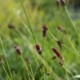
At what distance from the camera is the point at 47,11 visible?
7.40 meters

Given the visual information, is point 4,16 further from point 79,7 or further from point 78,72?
point 79,7

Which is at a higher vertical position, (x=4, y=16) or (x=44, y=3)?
(x=4, y=16)

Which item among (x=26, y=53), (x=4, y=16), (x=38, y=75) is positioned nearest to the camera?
(x=38, y=75)

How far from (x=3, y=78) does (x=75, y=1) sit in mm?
5790

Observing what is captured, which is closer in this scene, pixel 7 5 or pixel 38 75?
pixel 38 75

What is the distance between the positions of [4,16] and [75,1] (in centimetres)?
334

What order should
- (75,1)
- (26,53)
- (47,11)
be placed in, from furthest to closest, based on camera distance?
1. (75,1)
2. (47,11)
3. (26,53)

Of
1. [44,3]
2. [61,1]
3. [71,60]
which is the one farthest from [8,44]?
[44,3]

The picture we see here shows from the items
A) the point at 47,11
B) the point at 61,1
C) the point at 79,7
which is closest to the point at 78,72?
the point at 61,1

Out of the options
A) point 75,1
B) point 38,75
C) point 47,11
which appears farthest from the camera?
point 75,1

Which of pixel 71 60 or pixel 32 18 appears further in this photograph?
pixel 32 18

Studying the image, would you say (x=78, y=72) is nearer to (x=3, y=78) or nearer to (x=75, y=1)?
(x=3, y=78)

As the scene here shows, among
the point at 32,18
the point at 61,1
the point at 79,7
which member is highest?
the point at 61,1

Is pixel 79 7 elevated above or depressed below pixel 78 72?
below
